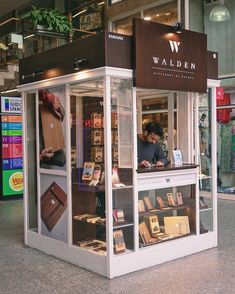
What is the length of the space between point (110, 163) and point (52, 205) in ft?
3.99

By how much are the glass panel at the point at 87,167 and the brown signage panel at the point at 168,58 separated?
1.79 ft

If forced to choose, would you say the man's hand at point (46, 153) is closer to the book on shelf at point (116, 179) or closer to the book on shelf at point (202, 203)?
the book on shelf at point (116, 179)

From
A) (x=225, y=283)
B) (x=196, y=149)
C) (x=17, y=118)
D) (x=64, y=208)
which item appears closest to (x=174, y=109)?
(x=196, y=149)

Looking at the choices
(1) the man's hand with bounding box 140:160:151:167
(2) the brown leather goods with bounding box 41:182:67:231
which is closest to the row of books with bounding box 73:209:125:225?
(2) the brown leather goods with bounding box 41:182:67:231

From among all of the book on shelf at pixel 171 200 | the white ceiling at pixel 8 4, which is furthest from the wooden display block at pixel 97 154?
the white ceiling at pixel 8 4

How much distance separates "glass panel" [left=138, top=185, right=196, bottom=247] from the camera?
4609 millimetres

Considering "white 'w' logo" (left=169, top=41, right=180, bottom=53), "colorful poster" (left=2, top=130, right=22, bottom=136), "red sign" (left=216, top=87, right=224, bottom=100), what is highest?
"white 'w' logo" (left=169, top=41, right=180, bottom=53)

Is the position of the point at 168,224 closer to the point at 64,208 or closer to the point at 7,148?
the point at 64,208

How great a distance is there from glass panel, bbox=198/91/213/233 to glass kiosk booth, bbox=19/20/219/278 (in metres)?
0.02

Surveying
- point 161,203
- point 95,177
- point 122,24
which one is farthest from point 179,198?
point 122,24

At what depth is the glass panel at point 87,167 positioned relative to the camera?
14.8 ft

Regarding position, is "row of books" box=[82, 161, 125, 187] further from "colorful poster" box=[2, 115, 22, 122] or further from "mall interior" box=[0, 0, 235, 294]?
"colorful poster" box=[2, 115, 22, 122]

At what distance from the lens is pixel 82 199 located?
4754mm

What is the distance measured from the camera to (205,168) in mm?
5516
